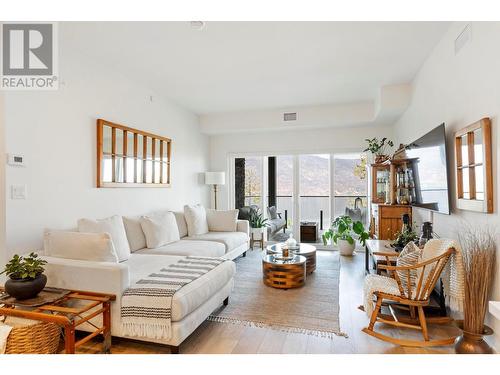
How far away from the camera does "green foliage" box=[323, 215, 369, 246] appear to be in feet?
17.5

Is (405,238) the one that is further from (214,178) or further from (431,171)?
(214,178)

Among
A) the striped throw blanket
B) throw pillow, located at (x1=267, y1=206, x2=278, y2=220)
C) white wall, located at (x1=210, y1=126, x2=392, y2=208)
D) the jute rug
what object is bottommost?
the jute rug

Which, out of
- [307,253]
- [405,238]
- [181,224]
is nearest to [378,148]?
[405,238]

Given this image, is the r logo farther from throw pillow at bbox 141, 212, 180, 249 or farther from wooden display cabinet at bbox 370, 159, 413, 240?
wooden display cabinet at bbox 370, 159, 413, 240

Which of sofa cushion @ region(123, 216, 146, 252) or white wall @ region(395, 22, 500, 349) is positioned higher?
white wall @ region(395, 22, 500, 349)

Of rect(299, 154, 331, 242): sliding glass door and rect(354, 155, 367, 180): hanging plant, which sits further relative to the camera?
rect(299, 154, 331, 242): sliding glass door

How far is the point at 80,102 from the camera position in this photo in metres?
3.33

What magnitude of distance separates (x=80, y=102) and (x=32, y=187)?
1073mm

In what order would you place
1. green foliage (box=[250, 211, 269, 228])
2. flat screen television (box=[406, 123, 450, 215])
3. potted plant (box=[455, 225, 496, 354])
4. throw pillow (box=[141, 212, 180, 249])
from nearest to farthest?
potted plant (box=[455, 225, 496, 354]) < flat screen television (box=[406, 123, 450, 215]) < throw pillow (box=[141, 212, 180, 249]) < green foliage (box=[250, 211, 269, 228])

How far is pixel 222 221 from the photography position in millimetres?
5211

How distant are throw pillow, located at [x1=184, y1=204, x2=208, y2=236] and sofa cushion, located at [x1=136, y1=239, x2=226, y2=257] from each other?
1.81 ft

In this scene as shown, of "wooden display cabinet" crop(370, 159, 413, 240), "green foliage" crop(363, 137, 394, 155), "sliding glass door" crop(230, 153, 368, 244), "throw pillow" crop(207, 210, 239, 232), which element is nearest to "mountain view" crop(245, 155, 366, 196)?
"sliding glass door" crop(230, 153, 368, 244)

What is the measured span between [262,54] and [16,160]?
2586mm

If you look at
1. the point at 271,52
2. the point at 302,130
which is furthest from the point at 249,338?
the point at 302,130
